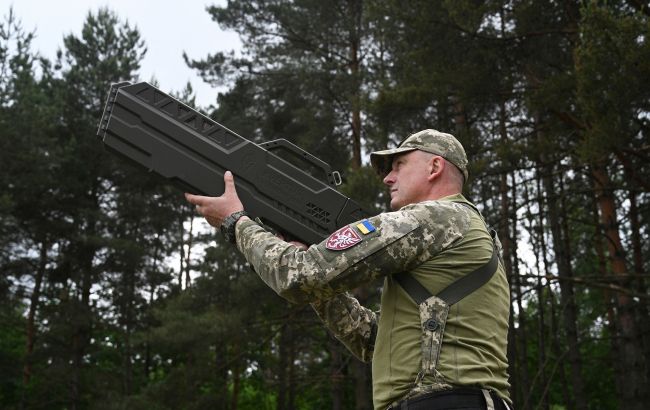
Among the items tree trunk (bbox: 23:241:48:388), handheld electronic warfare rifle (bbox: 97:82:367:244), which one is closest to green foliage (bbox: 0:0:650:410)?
tree trunk (bbox: 23:241:48:388)

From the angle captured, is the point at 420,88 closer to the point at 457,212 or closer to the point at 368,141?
the point at 368,141

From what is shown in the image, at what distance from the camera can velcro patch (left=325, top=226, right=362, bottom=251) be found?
2.65 meters

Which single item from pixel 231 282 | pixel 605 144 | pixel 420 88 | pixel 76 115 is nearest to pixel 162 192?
pixel 76 115

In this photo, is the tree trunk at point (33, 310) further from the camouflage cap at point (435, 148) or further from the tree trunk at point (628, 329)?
the camouflage cap at point (435, 148)

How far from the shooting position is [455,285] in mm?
2682

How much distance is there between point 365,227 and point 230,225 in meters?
0.69

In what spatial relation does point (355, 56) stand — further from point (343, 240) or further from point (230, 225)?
point (343, 240)

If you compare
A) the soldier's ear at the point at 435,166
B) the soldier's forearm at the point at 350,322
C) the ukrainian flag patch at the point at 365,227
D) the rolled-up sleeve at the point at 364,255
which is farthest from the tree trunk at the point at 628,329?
the ukrainian flag patch at the point at 365,227

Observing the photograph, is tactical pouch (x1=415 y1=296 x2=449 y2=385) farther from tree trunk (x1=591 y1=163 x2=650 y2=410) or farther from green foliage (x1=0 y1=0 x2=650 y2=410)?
tree trunk (x1=591 y1=163 x2=650 y2=410)

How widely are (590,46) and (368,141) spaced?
9.36m

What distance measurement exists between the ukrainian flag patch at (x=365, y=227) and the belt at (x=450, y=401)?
0.61 m

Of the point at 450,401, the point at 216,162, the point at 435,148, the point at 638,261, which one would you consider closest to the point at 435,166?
the point at 435,148

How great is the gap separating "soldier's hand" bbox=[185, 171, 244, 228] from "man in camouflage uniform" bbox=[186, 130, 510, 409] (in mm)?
391

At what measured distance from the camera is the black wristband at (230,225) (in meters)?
3.07
